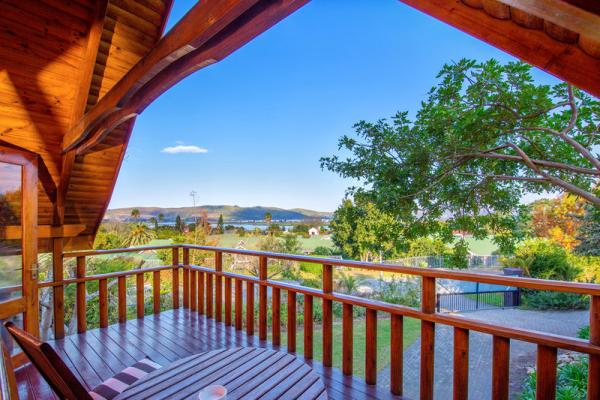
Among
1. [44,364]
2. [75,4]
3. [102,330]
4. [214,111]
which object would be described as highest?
[214,111]

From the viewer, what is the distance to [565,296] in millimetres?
9695

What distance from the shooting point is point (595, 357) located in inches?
59.4

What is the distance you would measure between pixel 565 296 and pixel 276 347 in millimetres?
10974

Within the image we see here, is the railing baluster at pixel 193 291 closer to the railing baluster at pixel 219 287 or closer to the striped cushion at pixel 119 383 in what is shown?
the railing baluster at pixel 219 287

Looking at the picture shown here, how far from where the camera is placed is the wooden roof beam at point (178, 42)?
162 centimetres

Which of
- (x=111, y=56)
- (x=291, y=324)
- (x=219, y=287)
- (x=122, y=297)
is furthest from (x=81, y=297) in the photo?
(x=111, y=56)

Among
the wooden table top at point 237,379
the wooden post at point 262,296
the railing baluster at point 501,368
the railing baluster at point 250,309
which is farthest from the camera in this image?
the railing baluster at point 250,309

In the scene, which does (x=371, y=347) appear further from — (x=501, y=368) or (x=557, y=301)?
(x=557, y=301)

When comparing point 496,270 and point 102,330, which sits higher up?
point 102,330

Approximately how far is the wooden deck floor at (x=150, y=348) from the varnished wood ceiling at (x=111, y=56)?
6.07 ft

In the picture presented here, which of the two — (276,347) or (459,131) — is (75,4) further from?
(459,131)

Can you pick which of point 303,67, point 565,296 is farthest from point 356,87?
point 565,296

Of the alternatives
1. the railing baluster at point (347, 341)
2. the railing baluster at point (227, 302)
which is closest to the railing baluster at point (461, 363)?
the railing baluster at point (347, 341)

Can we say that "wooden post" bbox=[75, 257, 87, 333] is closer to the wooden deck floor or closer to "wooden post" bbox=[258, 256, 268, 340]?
the wooden deck floor
